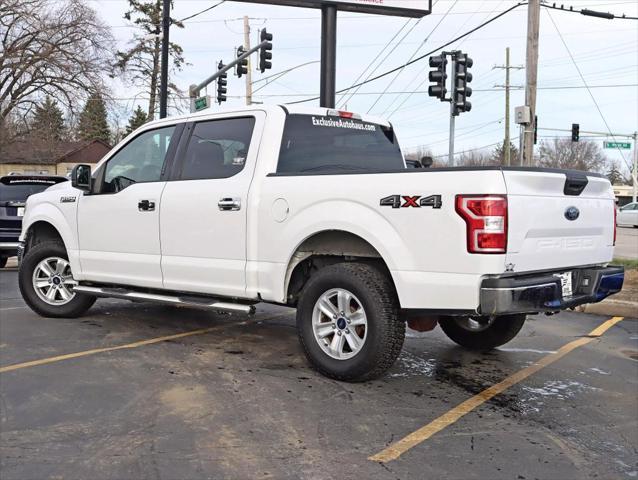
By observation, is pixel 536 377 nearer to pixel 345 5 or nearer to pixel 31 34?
pixel 345 5

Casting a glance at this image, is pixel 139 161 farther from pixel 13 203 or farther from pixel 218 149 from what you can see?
pixel 13 203

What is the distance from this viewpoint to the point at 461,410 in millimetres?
4141

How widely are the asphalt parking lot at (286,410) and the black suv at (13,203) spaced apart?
501 cm

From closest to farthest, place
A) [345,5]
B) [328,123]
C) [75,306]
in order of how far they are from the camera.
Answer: [328,123], [75,306], [345,5]

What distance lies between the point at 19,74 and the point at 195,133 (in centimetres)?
3339

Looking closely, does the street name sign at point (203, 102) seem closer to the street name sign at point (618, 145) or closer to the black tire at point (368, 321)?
the black tire at point (368, 321)

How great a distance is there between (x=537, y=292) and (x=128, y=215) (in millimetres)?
3743

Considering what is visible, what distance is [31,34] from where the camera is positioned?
33594mm

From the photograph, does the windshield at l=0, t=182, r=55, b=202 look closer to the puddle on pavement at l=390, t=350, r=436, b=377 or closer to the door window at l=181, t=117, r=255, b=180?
the door window at l=181, t=117, r=255, b=180

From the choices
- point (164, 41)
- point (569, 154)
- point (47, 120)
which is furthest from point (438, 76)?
point (569, 154)

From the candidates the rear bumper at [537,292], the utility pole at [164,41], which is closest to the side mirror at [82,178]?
the rear bumper at [537,292]

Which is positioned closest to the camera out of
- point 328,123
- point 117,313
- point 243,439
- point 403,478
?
point 403,478

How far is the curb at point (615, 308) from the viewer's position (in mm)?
7613

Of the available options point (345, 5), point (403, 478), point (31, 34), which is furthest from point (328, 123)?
point (31, 34)
